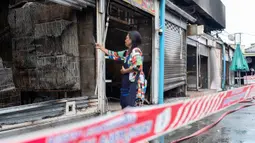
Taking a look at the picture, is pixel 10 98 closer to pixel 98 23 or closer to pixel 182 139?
pixel 98 23

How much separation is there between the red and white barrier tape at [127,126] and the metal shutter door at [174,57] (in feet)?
10.0

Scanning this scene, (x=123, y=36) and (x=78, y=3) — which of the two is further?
(x=123, y=36)

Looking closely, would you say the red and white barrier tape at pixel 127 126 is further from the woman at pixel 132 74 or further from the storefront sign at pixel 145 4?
the storefront sign at pixel 145 4

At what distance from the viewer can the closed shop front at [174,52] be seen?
27.5 feet

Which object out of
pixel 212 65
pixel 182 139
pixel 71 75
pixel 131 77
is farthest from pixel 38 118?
pixel 212 65

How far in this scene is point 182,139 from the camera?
15.6 ft

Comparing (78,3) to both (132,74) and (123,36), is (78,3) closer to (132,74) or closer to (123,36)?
(132,74)

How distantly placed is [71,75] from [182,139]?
2626 millimetres

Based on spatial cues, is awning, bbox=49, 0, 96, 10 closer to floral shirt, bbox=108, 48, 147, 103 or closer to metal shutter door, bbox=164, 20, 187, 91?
floral shirt, bbox=108, 48, 147, 103

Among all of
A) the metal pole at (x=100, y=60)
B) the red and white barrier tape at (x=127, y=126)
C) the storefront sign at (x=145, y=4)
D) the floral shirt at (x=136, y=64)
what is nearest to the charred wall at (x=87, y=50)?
the metal pole at (x=100, y=60)

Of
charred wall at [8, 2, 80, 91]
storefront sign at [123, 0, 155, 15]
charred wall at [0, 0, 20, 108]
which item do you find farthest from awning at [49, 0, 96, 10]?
charred wall at [0, 0, 20, 108]

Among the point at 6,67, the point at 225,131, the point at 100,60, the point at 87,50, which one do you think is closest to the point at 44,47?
the point at 87,50

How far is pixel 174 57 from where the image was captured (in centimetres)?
902

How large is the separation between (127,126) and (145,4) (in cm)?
453
